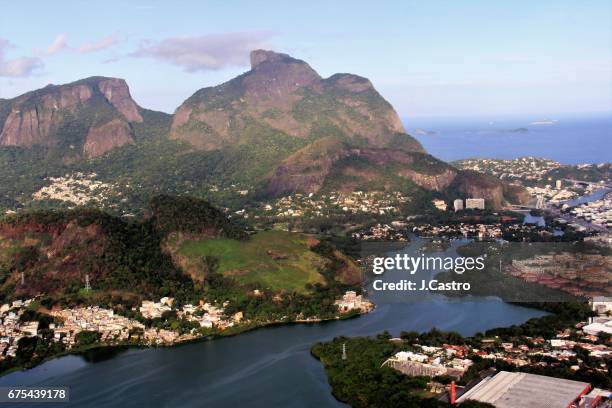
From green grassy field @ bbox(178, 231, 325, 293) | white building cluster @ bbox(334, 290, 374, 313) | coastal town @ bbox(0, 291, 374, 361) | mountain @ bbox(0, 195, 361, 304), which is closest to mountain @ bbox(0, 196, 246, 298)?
mountain @ bbox(0, 195, 361, 304)

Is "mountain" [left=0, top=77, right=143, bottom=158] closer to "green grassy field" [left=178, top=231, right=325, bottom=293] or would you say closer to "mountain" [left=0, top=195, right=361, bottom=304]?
"mountain" [left=0, top=195, right=361, bottom=304]

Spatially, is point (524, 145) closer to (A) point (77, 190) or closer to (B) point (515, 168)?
(B) point (515, 168)

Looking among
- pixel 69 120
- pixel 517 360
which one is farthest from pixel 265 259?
pixel 69 120

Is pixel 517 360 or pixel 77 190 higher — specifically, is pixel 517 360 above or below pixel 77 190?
below

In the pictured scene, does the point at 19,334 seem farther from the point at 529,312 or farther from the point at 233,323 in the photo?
the point at 529,312

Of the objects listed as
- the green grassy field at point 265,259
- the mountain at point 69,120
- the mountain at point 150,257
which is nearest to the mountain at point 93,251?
the mountain at point 150,257

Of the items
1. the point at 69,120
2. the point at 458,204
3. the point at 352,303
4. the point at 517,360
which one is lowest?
the point at 517,360

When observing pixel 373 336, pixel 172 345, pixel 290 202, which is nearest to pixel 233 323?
pixel 172 345

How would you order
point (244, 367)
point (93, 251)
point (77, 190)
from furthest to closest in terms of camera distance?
point (77, 190) → point (93, 251) → point (244, 367)
